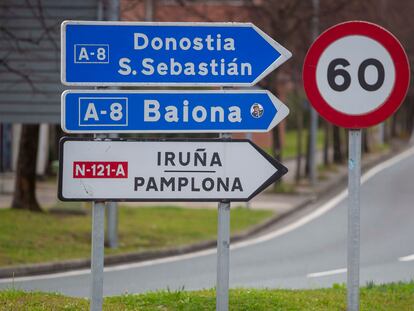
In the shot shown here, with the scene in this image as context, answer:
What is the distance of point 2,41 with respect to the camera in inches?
717

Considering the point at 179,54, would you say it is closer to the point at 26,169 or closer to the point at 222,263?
the point at 222,263

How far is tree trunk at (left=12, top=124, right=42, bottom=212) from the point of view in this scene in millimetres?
21906

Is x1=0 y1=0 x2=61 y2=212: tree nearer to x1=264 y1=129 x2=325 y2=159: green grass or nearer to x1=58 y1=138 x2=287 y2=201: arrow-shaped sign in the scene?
x1=58 y1=138 x2=287 y2=201: arrow-shaped sign

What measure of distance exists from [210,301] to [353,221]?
2263mm

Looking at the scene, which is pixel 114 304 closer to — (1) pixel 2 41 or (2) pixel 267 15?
(1) pixel 2 41

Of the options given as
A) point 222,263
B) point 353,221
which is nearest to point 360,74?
point 353,221

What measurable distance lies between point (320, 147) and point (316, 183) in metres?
28.0

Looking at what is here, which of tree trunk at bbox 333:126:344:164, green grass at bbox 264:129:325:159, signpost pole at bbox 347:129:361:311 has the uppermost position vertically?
green grass at bbox 264:129:325:159

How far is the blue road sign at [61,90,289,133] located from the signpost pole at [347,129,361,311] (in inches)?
20.1

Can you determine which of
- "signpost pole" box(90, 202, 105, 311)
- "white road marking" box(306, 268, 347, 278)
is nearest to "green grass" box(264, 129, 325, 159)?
"white road marking" box(306, 268, 347, 278)

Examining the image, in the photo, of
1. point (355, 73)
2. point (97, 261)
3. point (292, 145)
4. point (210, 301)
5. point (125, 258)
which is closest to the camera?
point (97, 261)

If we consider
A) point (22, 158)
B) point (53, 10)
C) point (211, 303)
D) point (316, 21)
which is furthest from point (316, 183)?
point (211, 303)

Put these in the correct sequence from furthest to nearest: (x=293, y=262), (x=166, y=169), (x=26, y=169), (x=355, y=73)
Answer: (x=26, y=169) → (x=293, y=262) → (x=355, y=73) → (x=166, y=169)

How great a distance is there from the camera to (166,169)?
6688 millimetres
